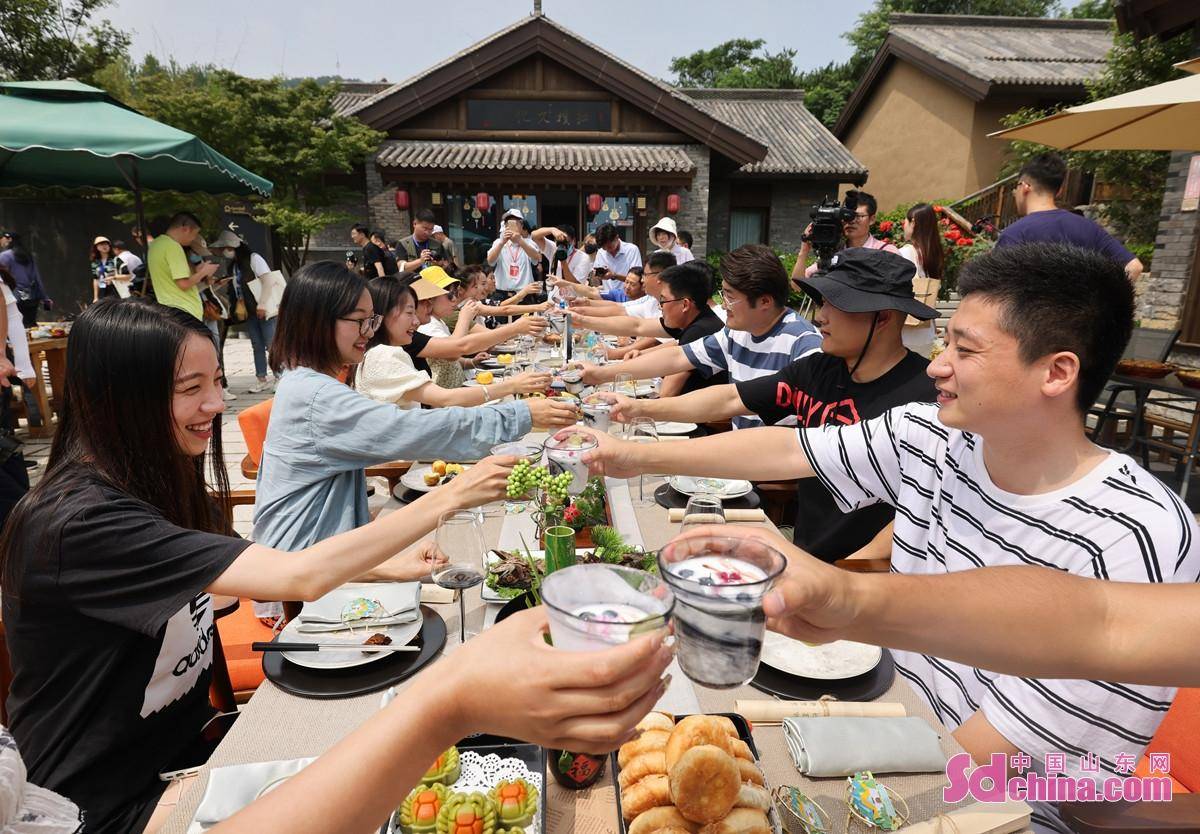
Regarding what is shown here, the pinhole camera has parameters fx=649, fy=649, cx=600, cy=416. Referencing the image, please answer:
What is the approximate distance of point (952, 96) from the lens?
17.6 m

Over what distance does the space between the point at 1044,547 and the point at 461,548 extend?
144cm

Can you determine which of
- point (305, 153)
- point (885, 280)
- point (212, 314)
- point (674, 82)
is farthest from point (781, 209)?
point (674, 82)

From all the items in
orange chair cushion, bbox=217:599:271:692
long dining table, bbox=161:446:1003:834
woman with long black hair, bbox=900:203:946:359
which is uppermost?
woman with long black hair, bbox=900:203:946:359

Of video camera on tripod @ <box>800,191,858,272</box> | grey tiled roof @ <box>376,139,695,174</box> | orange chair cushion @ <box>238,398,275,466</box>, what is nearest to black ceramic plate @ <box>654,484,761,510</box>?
orange chair cushion @ <box>238,398,275,466</box>

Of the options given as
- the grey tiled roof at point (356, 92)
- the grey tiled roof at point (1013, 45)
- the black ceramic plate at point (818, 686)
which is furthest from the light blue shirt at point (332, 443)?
the grey tiled roof at point (356, 92)

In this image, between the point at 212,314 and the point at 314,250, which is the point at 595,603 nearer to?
the point at 212,314

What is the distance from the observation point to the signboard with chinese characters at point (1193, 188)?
8.43 metres

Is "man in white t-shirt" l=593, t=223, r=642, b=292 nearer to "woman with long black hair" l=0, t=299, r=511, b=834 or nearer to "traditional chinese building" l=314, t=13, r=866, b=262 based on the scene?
"traditional chinese building" l=314, t=13, r=866, b=262

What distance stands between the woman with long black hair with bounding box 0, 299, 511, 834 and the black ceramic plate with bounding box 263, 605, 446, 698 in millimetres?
176

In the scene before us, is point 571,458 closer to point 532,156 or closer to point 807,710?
point 807,710

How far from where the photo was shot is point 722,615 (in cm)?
92

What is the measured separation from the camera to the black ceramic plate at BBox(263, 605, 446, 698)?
1.54 m

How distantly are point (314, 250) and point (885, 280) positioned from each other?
17.8 metres

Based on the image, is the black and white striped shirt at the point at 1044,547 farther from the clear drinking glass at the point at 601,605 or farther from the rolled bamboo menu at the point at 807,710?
the clear drinking glass at the point at 601,605
